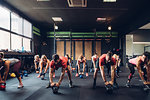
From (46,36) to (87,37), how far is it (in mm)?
3448

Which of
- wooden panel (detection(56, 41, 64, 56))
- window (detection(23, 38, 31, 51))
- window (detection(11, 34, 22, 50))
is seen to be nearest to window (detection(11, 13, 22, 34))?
window (detection(11, 34, 22, 50))

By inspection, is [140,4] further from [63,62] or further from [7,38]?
[7,38]

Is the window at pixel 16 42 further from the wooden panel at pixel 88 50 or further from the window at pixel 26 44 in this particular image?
the wooden panel at pixel 88 50

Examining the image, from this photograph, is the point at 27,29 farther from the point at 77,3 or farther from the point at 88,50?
the point at 88,50

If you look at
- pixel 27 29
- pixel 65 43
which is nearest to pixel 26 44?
pixel 27 29

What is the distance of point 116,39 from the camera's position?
33.8 feet

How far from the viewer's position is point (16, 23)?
6301 millimetres

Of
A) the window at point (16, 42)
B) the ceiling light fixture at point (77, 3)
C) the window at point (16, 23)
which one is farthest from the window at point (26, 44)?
the ceiling light fixture at point (77, 3)

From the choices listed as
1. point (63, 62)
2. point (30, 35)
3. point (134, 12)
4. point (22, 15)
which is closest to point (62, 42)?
point (30, 35)

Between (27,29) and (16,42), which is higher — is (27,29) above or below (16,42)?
above

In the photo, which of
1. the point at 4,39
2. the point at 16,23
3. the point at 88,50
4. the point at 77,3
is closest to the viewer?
the point at 77,3

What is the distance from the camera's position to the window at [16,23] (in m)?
5.79

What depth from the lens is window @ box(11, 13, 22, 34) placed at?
5785 mm

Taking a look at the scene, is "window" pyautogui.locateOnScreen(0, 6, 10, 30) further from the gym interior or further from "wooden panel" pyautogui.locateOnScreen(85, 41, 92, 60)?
"wooden panel" pyautogui.locateOnScreen(85, 41, 92, 60)
